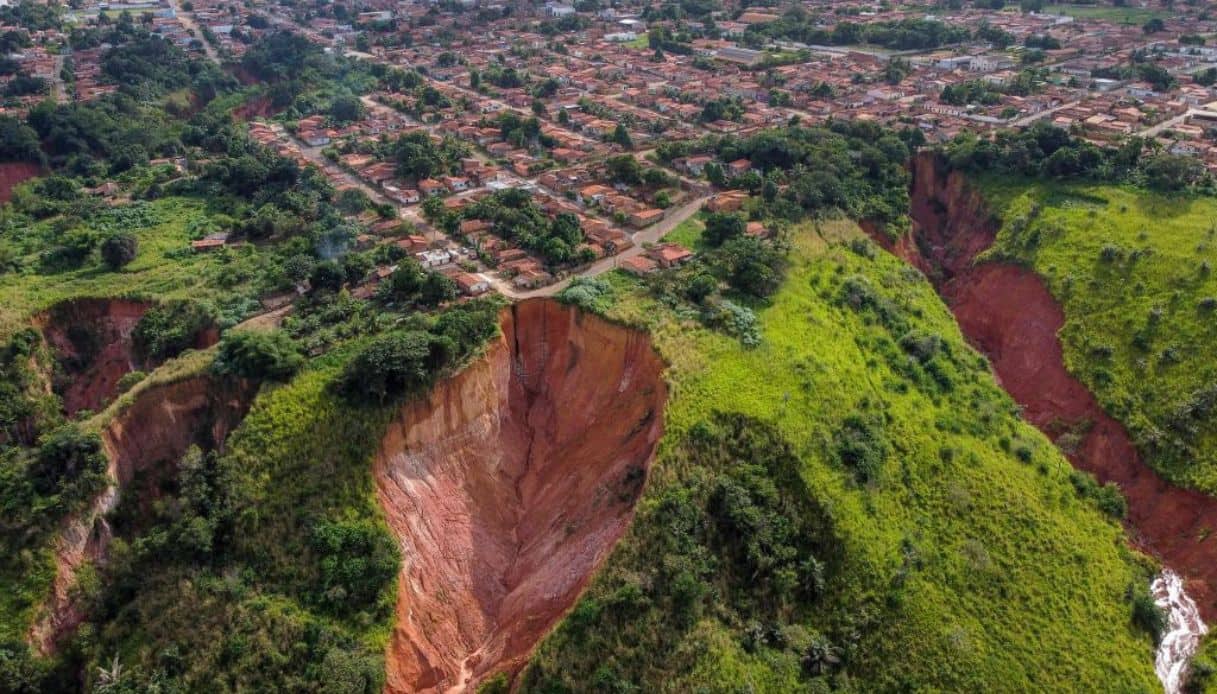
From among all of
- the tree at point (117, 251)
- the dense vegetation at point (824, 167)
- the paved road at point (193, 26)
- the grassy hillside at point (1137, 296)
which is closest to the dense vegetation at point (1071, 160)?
the grassy hillside at point (1137, 296)

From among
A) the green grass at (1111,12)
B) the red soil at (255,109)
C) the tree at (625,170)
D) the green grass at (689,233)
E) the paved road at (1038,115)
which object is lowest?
the red soil at (255,109)

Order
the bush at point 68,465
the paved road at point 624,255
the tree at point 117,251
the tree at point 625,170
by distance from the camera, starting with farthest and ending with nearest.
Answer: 1. the tree at point 625,170
2. the tree at point 117,251
3. the paved road at point 624,255
4. the bush at point 68,465

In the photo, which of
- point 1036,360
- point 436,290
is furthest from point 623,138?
point 1036,360

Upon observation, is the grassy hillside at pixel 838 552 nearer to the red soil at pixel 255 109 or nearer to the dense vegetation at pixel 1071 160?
the dense vegetation at pixel 1071 160

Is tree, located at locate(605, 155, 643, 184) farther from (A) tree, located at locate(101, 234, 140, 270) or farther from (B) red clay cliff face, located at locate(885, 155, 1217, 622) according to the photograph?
(A) tree, located at locate(101, 234, 140, 270)

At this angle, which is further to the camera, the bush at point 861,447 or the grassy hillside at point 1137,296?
the grassy hillside at point 1137,296

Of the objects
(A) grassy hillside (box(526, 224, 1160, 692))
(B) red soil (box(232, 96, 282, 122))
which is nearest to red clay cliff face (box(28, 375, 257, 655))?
(A) grassy hillside (box(526, 224, 1160, 692))

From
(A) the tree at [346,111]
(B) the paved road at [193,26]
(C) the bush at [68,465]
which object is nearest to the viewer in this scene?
(C) the bush at [68,465]

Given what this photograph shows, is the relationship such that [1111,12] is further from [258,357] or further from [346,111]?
[258,357]
